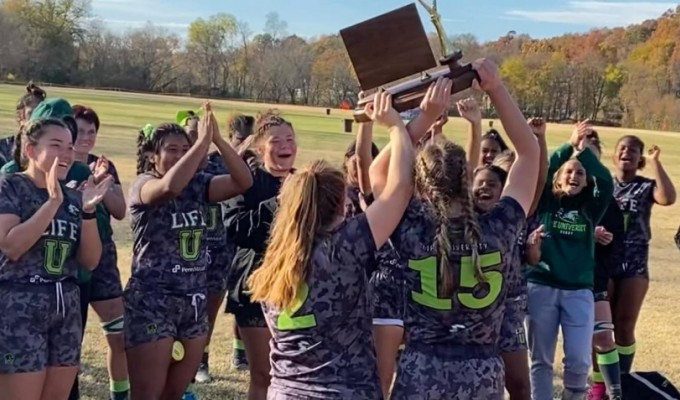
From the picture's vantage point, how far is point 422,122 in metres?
3.47

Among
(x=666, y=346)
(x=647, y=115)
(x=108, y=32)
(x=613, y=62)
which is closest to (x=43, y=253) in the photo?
(x=666, y=346)

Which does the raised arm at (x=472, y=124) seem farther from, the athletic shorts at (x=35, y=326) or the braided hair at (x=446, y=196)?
the athletic shorts at (x=35, y=326)

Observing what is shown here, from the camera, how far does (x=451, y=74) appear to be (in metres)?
3.44

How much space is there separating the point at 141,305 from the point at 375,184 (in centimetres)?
177

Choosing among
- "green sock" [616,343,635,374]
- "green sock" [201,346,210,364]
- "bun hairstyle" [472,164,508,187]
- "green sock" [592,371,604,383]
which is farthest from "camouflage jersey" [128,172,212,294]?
"green sock" [616,343,635,374]

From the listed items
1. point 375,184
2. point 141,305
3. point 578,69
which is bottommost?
point 141,305

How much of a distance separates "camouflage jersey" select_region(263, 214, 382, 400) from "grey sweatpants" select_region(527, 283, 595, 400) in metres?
2.50

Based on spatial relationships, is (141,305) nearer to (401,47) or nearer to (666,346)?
(401,47)

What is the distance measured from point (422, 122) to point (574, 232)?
2549 millimetres

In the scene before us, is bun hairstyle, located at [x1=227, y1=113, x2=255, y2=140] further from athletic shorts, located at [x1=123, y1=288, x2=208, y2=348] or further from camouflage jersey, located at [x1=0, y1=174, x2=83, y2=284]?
camouflage jersey, located at [x1=0, y1=174, x2=83, y2=284]

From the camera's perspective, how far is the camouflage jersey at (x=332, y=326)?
332 centimetres

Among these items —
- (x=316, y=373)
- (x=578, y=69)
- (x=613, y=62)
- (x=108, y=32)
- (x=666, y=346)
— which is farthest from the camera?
(x=108, y=32)

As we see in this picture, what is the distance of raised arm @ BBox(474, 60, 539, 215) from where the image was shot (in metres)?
3.45

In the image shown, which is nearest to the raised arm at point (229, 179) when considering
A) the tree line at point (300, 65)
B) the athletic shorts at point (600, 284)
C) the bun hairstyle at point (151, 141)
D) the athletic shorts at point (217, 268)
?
the bun hairstyle at point (151, 141)
